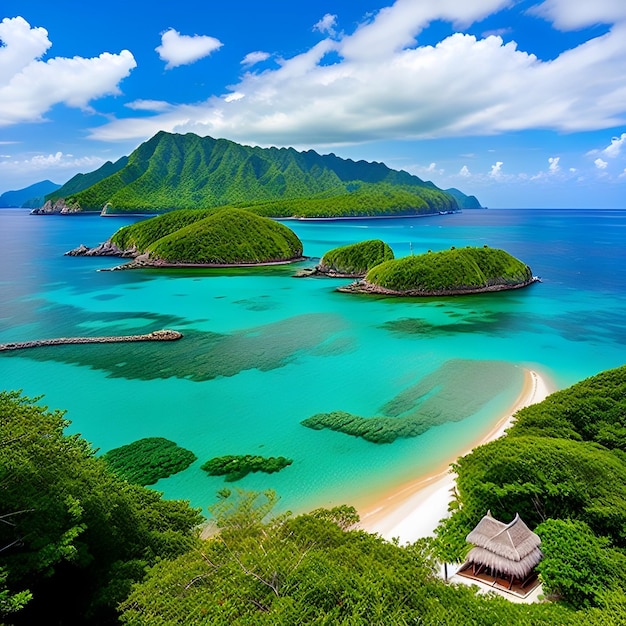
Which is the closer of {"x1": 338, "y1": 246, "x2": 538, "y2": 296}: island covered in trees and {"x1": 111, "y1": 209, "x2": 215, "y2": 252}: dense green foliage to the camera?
{"x1": 338, "y1": 246, "x2": 538, "y2": 296}: island covered in trees

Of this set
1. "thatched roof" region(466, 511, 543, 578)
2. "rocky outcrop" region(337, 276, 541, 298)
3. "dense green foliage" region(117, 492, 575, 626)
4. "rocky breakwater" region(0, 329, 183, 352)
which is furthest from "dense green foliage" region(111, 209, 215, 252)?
"thatched roof" region(466, 511, 543, 578)

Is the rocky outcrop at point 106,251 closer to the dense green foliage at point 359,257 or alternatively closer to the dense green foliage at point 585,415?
the dense green foliage at point 359,257

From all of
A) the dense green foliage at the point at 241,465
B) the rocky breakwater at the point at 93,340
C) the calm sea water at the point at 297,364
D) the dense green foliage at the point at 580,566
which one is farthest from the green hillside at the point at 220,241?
the dense green foliage at the point at 580,566

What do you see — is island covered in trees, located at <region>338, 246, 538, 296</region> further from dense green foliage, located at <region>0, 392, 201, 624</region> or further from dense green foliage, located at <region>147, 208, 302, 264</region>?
dense green foliage, located at <region>0, 392, 201, 624</region>

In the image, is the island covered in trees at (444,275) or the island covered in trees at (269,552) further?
the island covered in trees at (444,275)

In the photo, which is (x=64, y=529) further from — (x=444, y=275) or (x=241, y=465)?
(x=444, y=275)

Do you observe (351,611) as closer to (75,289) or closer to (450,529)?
(450,529)
